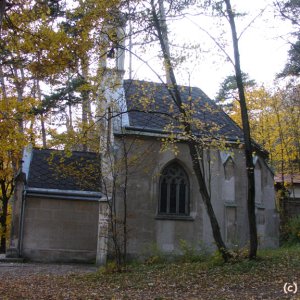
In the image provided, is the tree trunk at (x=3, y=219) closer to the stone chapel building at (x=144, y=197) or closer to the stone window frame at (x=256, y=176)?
the stone chapel building at (x=144, y=197)

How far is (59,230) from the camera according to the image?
1900cm

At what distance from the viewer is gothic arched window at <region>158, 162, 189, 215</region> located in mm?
17281

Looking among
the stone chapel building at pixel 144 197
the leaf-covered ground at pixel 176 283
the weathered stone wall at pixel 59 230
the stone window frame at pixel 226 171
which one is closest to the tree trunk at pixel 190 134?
the leaf-covered ground at pixel 176 283

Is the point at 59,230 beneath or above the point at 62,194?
beneath

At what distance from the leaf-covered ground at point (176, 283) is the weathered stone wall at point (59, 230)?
555 centimetres

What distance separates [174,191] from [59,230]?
545 cm

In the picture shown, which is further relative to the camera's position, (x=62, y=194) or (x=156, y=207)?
(x=62, y=194)

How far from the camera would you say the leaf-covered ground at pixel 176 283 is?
8.91 meters

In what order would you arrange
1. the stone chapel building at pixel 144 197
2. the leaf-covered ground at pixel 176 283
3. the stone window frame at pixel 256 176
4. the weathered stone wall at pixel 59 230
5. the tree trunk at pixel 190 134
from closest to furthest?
the leaf-covered ground at pixel 176 283, the tree trunk at pixel 190 134, the stone chapel building at pixel 144 197, the weathered stone wall at pixel 59 230, the stone window frame at pixel 256 176

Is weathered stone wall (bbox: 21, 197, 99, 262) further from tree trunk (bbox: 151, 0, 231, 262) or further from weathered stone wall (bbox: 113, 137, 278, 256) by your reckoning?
tree trunk (bbox: 151, 0, 231, 262)

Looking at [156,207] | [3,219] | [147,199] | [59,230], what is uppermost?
[147,199]

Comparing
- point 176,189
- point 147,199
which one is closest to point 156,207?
point 147,199

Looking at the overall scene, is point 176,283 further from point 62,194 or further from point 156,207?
point 62,194

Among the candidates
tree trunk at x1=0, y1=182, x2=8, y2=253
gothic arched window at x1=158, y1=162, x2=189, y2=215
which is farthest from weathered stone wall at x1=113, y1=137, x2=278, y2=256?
tree trunk at x1=0, y1=182, x2=8, y2=253
